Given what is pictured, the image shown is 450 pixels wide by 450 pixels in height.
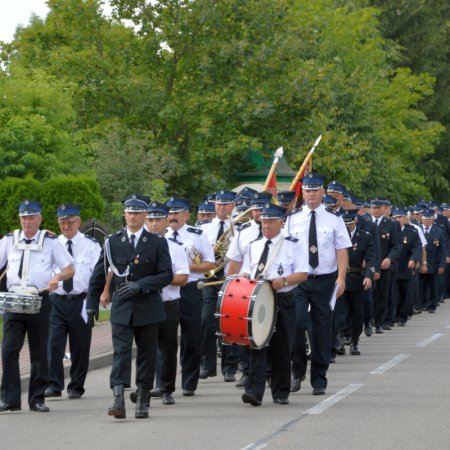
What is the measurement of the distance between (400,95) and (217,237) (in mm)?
45480

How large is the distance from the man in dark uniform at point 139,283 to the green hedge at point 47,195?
41.2 feet

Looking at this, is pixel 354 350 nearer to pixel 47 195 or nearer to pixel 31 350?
pixel 31 350

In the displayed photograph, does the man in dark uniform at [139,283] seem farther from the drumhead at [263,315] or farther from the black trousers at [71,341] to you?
the black trousers at [71,341]

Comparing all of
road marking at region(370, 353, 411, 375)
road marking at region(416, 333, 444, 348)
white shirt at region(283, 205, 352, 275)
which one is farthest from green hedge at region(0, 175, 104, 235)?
white shirt at region(283, 205, 352, 275)

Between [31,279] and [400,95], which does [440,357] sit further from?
[400,95]

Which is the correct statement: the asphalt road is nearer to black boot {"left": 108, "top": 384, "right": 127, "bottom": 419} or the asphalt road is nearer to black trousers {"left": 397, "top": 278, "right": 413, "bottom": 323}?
black boot {"left": 108, "top": 384, "right": 127, "bottom": 419}

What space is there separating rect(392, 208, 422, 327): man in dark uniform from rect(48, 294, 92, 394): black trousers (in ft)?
36.9

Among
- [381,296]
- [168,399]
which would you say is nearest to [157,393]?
[168,399]

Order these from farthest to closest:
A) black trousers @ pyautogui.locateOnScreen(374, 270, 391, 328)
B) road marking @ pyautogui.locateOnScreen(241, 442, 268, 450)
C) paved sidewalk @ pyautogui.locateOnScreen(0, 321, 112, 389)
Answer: black trousers @ pyautogui.locateOnScreen(374, 270, 391, 328) → paved sidewalk @ pyautogui.locateOnScreen(0, 321, 112, 389) → road marking @ pyautogui.locateOnScreen(241, 442, 268, 450)

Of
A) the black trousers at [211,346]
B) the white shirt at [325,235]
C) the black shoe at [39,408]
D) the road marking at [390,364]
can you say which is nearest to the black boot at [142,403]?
the black shoe at [39,408]

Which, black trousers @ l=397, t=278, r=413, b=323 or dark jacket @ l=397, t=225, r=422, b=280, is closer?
black trousers @ l=397, t=278, r=413, b=323

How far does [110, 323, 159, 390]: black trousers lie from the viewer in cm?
1183

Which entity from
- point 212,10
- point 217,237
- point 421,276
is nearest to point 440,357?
point 217,237

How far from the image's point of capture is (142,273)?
39.6 feet
